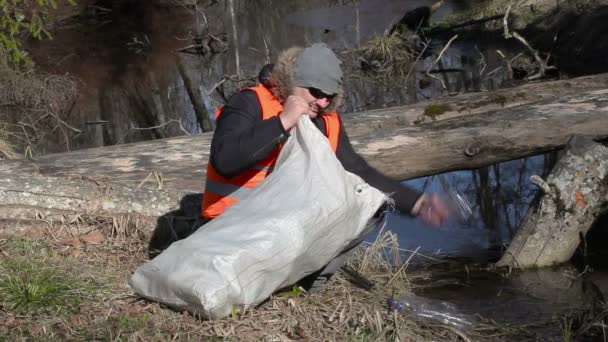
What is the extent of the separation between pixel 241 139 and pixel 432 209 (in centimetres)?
90

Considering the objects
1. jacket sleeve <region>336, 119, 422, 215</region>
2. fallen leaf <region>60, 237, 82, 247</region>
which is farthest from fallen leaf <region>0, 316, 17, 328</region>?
jacket sleeve <region>336, 119, 422, 215</region>

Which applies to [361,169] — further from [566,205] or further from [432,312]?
[566,205]

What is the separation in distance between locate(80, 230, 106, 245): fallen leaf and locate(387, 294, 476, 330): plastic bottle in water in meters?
1.73

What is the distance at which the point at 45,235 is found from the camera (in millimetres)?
5387

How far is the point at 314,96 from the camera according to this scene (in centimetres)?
415

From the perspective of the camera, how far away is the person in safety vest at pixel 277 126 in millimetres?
4062

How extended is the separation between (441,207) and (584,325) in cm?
133

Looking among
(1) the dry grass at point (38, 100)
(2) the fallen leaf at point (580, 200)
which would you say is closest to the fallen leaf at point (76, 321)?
(2) the fallen leaf at point (580, 200)

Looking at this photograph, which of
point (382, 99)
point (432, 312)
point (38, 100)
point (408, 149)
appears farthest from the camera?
point (38, 100)

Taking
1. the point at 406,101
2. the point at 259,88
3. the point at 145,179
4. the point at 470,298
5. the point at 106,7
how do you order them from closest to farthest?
the point at 259,88, the point at 145,179, the point at 470,298, the point at 406,101, the point at 106,7

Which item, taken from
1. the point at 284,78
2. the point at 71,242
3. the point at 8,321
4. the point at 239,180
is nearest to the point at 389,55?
the point at 71,242

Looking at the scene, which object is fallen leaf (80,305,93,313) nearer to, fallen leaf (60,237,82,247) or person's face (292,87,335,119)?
fallen leaf (60,237,82,247)

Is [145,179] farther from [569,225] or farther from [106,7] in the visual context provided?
[106,7]

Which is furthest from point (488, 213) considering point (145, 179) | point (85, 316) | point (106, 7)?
point (106, 7)
